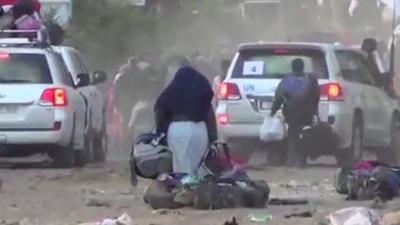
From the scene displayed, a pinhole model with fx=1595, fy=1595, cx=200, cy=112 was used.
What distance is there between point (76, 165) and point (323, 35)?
16.8m

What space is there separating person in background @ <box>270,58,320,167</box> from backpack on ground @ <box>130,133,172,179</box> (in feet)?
19.4

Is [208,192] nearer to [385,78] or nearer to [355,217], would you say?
[355,217]

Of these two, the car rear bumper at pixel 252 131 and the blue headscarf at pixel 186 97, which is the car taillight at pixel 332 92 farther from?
the blue headscarf at pixel 186 97

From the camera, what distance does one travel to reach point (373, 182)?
15.7 m

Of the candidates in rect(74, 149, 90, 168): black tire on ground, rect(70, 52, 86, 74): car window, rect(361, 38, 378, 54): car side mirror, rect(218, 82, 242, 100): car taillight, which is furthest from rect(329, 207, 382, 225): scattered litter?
rect(361, 38, 378, 54): car side mirror

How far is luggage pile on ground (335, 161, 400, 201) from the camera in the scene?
15586mm

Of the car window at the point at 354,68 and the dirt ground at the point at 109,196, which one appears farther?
the car window at the point at 354,68

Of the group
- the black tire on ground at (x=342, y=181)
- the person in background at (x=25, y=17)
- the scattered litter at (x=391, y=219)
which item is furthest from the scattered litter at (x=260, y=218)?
the person in background at (x=25, y=17)

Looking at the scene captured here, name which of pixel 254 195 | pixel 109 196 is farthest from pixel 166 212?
pixel 109 196

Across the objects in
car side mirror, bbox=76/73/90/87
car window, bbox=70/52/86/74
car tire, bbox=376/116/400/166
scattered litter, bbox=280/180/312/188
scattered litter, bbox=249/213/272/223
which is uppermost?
car window, bbox=70/52/86/74

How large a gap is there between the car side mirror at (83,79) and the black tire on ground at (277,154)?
109 inches

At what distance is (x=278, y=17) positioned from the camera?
48.2 m

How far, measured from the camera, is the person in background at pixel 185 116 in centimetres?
1528

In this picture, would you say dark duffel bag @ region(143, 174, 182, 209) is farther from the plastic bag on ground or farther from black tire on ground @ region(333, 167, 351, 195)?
A: the plastic bag on ground
